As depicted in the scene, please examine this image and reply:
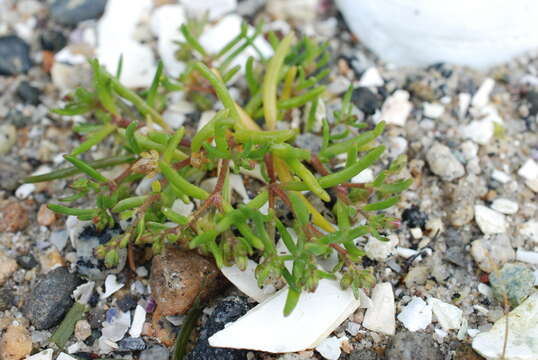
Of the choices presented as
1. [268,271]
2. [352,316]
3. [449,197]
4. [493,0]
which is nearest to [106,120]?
[268,271]

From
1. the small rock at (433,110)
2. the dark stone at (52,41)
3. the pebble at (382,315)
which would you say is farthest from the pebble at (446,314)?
the dark stone at (52,41)

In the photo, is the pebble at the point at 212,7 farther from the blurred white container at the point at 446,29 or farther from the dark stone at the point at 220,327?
the dark stone at the point at 220,327

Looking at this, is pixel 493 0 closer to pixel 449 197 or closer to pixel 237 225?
pixel 449 197

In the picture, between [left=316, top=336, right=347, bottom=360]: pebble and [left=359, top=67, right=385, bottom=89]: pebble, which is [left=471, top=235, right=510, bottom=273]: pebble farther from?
[left=359, top=67, right=385, bottom=89]: pebble

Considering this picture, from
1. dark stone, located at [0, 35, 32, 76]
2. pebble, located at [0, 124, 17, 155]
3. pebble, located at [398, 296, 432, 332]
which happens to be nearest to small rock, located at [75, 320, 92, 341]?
pebble, located at [0, 124, 17, 155]

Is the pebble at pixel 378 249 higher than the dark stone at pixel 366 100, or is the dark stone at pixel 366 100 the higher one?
the dark stone at pixel 366 100

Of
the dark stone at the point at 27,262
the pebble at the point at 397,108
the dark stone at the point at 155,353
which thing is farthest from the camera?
the pebble at the point at 397,108
